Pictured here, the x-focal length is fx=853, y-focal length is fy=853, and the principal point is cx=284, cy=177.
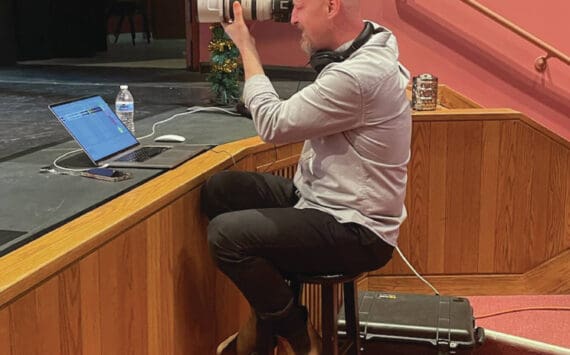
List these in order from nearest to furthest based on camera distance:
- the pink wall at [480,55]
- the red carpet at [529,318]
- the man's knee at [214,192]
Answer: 1. the man's knee at [214,192]
2. the red carpet at [529,318]
3. the pink wall at [480,55]

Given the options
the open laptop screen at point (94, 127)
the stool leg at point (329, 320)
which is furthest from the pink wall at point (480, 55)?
the stool leg at point (329, 320)

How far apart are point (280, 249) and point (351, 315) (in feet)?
1.28

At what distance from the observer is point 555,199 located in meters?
3.44

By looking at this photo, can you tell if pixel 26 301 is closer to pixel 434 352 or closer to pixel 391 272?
pixel 434 352

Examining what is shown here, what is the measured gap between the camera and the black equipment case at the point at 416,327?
2385 millimetres

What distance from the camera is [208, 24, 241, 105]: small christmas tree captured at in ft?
10.0

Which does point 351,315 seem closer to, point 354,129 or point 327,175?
point 327,175

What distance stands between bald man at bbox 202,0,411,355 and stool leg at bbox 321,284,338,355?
3 centimetres

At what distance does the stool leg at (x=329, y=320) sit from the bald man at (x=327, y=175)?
0.03 m

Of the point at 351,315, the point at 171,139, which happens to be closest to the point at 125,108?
the point at 171,139

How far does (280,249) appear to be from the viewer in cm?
177

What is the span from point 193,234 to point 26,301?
0.75 m

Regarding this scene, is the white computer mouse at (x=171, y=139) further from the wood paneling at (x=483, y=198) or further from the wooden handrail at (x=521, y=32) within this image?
the wooden handrail at (x=521, y=32)

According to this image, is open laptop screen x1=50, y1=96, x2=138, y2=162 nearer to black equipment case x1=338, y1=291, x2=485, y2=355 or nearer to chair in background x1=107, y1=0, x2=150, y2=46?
black equipment case x1=338, y1=291, x2=485, y2=355
